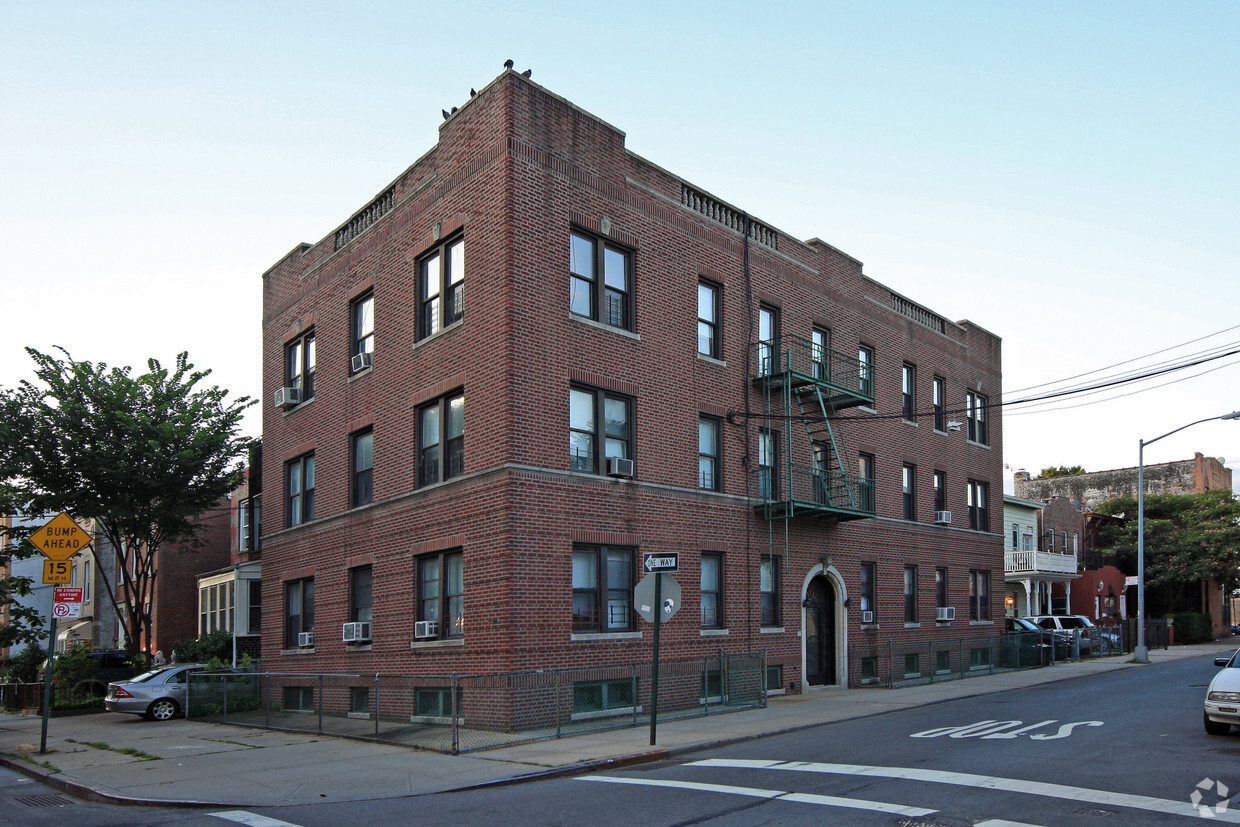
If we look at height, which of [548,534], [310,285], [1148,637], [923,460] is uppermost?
[310,285]

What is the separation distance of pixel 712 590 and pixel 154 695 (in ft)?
44.3

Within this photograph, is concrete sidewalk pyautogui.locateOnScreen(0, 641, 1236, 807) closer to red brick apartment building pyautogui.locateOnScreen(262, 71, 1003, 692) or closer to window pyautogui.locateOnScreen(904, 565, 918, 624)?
red brick apartment building pyautogui.locateOnScreen(262, 71, 1003, 692)

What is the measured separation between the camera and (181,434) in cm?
2972

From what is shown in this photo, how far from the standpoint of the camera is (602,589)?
1988 centimetres

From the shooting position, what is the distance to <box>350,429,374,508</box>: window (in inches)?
930

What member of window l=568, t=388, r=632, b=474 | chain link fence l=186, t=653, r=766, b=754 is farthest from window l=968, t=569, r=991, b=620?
window l=568, t=388, r=632, b=474

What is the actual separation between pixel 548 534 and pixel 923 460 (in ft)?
51.6

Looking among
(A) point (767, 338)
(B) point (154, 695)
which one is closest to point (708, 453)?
(A) point (767, 338)

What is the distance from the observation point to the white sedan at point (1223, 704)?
1441 cm

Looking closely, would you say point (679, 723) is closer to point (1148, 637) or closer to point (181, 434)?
point (181, 434)

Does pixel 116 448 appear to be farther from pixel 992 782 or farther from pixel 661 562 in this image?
pixel 992 782

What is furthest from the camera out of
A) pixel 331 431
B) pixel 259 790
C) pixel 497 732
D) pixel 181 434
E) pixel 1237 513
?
pixel 1237 513

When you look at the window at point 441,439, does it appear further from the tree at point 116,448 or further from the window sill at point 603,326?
the tree at point 116,448

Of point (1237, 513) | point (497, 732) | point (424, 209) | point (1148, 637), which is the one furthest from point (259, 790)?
point (1237, 513)
